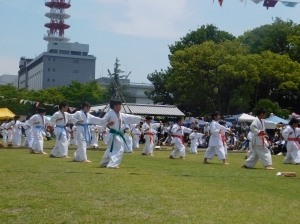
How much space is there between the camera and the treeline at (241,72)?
44469 millimetres

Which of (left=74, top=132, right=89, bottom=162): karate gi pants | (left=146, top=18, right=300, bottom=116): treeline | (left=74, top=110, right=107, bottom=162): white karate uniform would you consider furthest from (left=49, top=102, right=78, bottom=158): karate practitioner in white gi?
(left=146, top=18, right=300, bottom=116): treeline

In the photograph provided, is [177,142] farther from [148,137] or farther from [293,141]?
[293,141]

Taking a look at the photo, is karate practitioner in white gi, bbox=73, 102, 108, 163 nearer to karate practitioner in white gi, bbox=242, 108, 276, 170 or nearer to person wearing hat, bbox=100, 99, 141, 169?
person wearing hat, bbox=100, 99, 141, 169

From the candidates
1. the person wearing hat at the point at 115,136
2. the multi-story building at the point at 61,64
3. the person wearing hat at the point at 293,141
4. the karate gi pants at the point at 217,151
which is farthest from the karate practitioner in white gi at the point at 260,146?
the multi-story building at the point at 61,64

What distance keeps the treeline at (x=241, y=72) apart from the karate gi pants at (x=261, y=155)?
24.9m

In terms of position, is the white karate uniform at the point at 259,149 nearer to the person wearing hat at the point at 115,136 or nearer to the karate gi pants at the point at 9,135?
the person wearing hat at the point at 115,136

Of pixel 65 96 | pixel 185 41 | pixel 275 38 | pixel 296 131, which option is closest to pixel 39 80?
pixel 65 96

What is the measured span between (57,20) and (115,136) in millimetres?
108280

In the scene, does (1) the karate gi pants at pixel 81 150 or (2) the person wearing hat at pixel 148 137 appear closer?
(1) the karate gi pants at pixel 81 150

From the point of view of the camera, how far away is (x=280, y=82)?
A: 45.6 meters

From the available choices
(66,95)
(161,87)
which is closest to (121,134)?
(161,87)

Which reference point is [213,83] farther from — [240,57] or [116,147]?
[116,147]

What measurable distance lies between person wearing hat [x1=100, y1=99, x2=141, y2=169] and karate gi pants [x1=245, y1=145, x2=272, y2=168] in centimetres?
381

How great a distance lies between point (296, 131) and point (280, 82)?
2735cm
